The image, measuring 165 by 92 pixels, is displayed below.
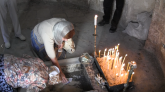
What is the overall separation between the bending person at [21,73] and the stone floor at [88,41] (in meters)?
0.32

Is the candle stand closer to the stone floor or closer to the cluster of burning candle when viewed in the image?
the cluster of burning candle

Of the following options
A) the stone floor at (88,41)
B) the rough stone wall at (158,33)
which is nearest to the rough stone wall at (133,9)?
the stone floor at (88,41)

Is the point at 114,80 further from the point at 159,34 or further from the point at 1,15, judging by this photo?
the point at 1,15

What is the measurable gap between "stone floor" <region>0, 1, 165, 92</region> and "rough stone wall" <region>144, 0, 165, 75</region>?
0.15 m

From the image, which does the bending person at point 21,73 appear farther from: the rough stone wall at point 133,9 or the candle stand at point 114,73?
the rough stone wall at point 133,9

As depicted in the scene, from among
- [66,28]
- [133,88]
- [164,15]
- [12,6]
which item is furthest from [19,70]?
[164,15]

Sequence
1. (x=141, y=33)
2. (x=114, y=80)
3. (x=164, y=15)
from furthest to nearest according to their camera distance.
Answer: (x=141, y=33) < (x=164, y=15) < (x=114, y=80)

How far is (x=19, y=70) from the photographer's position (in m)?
1.87

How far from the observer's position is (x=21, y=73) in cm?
188

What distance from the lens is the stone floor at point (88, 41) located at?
2.73 meters

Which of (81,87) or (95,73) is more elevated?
(95,73)

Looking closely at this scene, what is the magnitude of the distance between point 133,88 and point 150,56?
101 cm

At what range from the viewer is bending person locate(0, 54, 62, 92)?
1.81 metres

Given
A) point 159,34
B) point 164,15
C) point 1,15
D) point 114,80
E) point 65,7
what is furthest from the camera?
point 65,7
